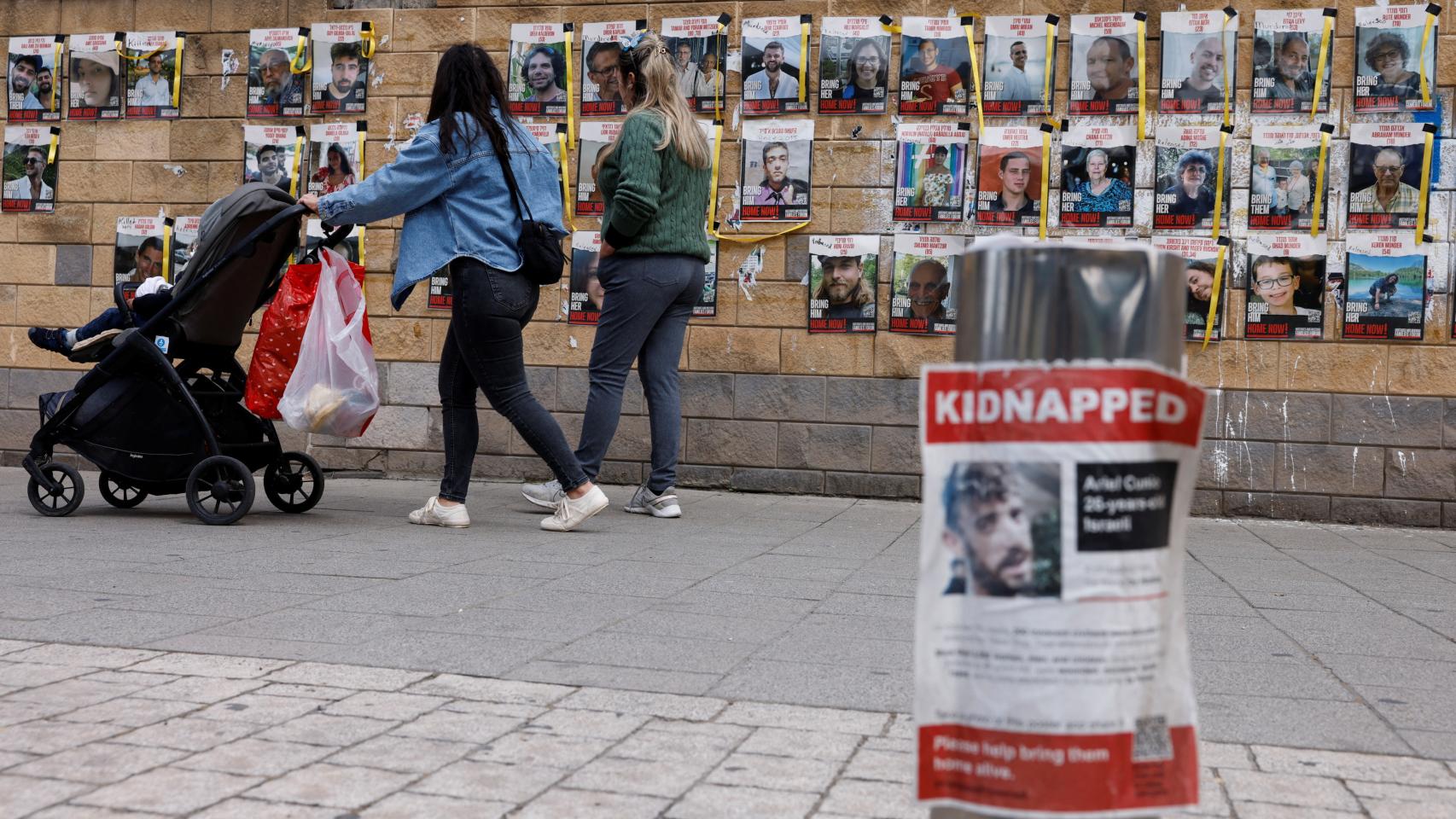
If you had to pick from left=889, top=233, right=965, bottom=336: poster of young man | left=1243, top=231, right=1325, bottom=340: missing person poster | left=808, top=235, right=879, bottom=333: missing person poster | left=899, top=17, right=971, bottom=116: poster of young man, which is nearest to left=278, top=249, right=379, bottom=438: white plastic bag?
left=808, top=235, right=879, bottom=333: missing person poster

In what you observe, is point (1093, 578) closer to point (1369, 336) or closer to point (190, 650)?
point (190, 650)

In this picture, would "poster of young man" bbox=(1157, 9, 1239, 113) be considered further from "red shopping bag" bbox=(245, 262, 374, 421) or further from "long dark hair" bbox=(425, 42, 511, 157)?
"red shopping bag" bbox=(245, 262, 374, 421)

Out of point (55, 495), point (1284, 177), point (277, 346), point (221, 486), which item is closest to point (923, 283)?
point (1284, 177)

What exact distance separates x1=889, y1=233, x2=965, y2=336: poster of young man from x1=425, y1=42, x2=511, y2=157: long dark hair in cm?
272

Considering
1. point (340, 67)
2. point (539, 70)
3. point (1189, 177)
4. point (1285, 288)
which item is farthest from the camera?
point (340, 67)

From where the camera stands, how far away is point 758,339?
7.94m

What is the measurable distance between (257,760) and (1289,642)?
2877 millimetres

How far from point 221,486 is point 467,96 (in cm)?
199

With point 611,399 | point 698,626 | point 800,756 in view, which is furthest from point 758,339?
point 800,756

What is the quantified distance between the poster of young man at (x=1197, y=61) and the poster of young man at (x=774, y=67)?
1.99 meters

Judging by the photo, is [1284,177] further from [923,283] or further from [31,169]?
[31,169]

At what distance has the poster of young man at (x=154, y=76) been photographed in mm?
8828

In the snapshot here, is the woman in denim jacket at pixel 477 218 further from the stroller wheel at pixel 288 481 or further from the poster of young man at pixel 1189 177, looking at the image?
the poster of young man at pixel 1189 177

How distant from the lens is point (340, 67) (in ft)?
28.1
